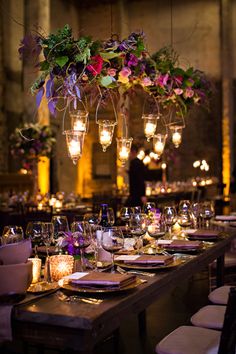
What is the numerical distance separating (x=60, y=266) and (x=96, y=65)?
60.5 inches

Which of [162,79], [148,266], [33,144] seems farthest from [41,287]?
[33,144]

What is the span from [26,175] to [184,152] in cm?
569

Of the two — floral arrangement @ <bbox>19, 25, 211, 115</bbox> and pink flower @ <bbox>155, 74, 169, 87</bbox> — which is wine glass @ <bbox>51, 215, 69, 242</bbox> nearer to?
floral arrangement @ <bbox>19, 25, 211, 115</bbox>

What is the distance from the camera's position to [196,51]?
51.1 ft

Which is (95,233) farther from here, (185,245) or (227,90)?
(227,90)

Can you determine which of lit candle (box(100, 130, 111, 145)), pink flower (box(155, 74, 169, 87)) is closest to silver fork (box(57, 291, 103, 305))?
lit candle (box(100, 130, 111, 145))

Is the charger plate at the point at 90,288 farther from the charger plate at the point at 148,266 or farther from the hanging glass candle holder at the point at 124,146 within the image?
the hanging glass candle holder at the point at 124,146

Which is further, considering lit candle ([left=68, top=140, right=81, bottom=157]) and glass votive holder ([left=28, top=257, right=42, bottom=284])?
lit candle ([left=68, top=140, right=81, bottom=157])

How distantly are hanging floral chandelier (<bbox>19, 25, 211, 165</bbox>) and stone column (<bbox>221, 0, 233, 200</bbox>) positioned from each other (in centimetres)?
1009

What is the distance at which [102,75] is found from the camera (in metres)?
3.72

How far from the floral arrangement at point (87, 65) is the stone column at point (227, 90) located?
1073 cm

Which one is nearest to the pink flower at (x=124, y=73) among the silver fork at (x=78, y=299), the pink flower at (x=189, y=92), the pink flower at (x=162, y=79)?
the pink flower at (x=162, y=79)

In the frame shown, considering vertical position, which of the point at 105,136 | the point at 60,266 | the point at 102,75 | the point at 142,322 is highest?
the point at 102,75

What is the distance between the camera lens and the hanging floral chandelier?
3.42m
